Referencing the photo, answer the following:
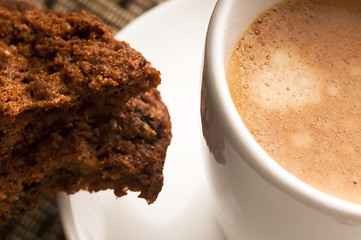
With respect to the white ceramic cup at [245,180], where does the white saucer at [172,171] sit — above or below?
below

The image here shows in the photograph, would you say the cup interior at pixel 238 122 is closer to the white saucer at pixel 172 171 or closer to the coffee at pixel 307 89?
the coffee at pixel 307 89

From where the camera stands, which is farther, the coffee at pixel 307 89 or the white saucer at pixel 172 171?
the white saucer at pixel 172 171

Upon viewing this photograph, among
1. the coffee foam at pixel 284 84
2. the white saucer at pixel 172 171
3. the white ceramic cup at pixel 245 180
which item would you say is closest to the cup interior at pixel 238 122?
the white ceramic cup at pixel 245 180

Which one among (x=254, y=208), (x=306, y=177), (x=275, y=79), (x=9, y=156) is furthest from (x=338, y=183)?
(x=9, y=156)

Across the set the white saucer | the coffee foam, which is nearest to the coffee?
the coffee foam

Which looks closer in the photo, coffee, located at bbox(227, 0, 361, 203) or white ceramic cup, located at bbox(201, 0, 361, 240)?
white ceramic cup, located at bbox(201, 0, 361, 240)

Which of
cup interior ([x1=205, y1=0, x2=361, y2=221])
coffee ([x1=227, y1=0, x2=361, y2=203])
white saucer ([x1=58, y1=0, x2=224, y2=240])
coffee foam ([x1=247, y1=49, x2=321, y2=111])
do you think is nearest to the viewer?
cup interior ([x1=205, y1=0, x2=361, y2=221])

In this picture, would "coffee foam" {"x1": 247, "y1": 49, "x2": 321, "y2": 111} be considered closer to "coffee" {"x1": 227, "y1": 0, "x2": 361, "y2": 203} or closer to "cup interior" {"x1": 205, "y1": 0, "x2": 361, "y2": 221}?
"coffee" {"x1": 227, "y1": 0, "x2": 361, "y2": 203}
